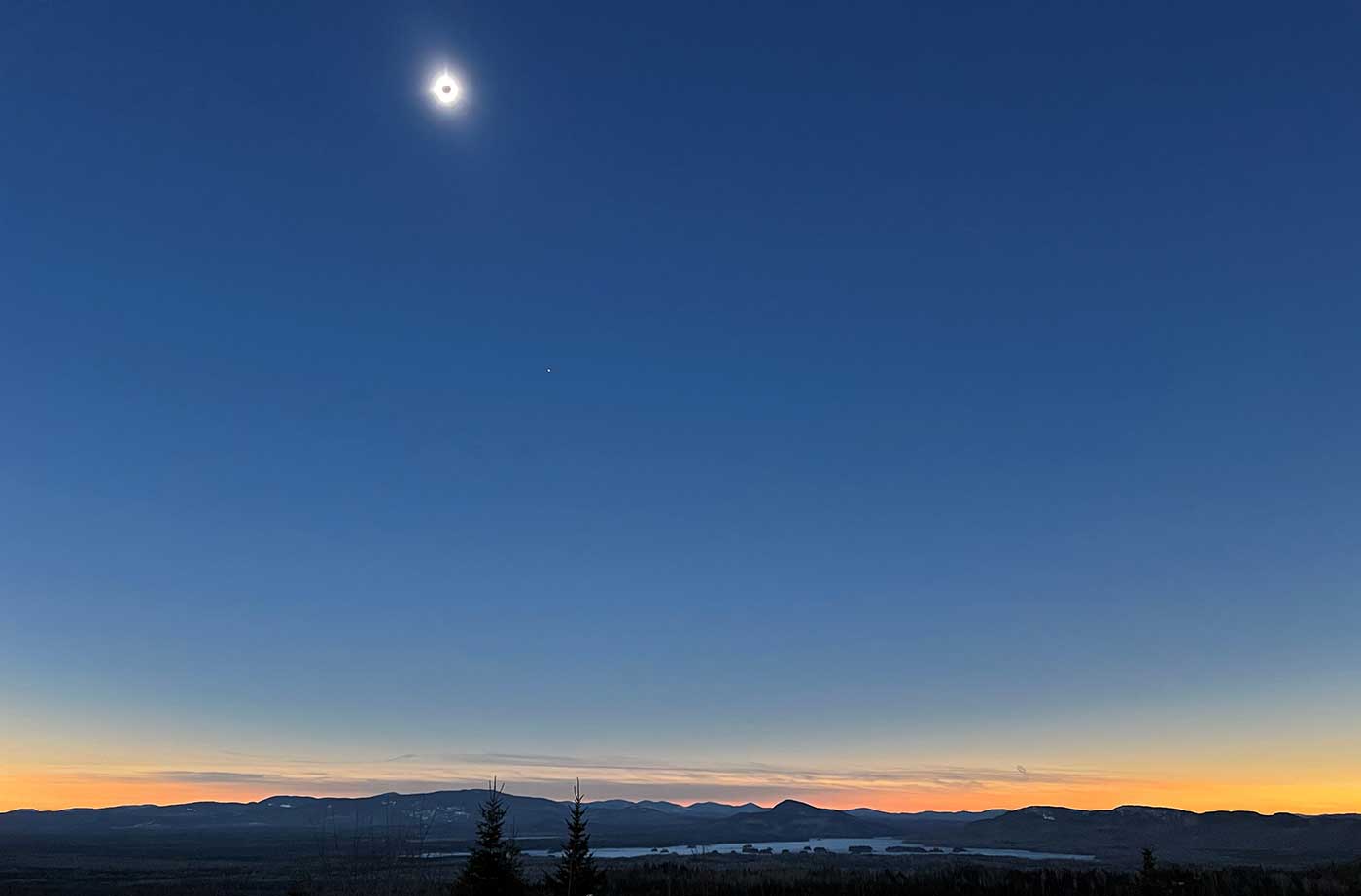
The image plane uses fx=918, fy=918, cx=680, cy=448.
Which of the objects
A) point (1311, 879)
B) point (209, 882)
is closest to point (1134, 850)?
point (1311, 879)

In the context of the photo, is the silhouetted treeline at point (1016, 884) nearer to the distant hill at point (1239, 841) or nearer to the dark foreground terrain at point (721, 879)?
the dark foreground terrain at point (721, 879)

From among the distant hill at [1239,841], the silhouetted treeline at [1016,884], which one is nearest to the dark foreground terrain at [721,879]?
the silhouetted treeline at [1016,884]

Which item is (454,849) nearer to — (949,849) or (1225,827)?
(949,849)

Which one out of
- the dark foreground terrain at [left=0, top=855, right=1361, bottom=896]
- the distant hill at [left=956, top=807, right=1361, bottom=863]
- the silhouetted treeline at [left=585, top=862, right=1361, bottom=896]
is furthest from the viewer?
the distant hill at [left=956, top=807, right=1361, bottom=863]

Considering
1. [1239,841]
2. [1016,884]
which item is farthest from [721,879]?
[1239,841]

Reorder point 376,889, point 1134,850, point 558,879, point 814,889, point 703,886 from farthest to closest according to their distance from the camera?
point 1134,850
point 376,889
point 703,886
point 814,889
point 558,879

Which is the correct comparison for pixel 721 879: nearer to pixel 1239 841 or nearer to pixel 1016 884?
pixel 1016 884

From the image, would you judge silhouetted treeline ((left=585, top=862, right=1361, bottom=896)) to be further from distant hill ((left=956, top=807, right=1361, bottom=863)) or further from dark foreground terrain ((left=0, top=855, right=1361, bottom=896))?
distant hill ((left=956, top=807, right=1361, bottom=863))

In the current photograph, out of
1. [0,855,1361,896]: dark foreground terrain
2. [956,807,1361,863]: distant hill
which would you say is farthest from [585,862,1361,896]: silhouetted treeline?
[956,807,1361,863]: distant hill
